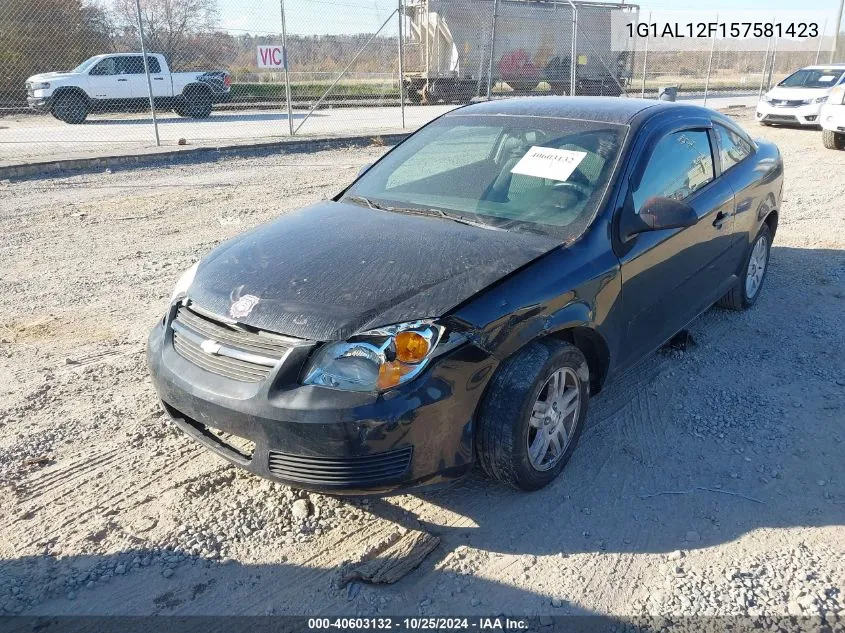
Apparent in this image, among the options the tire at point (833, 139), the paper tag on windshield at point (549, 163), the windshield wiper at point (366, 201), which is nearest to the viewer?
the paper tag on windshield at point (549, 163)

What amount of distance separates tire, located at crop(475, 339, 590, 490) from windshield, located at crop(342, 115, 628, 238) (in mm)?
637

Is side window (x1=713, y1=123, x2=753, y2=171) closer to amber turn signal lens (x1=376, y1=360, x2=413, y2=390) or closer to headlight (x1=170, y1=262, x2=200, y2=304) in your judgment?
Result: amber turn signal lens (x1=376, y1=360, x2=413, y2=390)

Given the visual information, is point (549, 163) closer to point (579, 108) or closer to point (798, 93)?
point (579, 108)

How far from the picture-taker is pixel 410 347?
256 centimetres

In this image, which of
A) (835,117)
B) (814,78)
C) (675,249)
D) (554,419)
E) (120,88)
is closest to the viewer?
(554,419)

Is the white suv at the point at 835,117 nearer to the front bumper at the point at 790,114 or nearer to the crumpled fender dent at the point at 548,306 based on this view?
Answer: the front bumper at the point at 790,114

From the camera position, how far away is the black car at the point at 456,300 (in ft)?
8.38

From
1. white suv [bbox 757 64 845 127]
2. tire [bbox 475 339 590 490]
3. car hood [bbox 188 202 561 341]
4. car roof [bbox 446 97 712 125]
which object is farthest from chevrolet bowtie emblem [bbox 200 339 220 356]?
white suv [bbox 757 64 845 127]

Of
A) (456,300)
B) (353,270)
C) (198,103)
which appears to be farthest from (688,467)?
(198,103)

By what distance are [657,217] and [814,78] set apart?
17129 millimetres

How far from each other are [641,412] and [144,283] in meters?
4.07

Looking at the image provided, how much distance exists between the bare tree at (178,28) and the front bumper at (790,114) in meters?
13.5

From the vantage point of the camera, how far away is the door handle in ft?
13.7

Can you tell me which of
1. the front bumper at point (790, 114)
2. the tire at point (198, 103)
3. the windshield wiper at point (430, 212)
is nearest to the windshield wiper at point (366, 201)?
the windshield wiper at point (430, 212)
